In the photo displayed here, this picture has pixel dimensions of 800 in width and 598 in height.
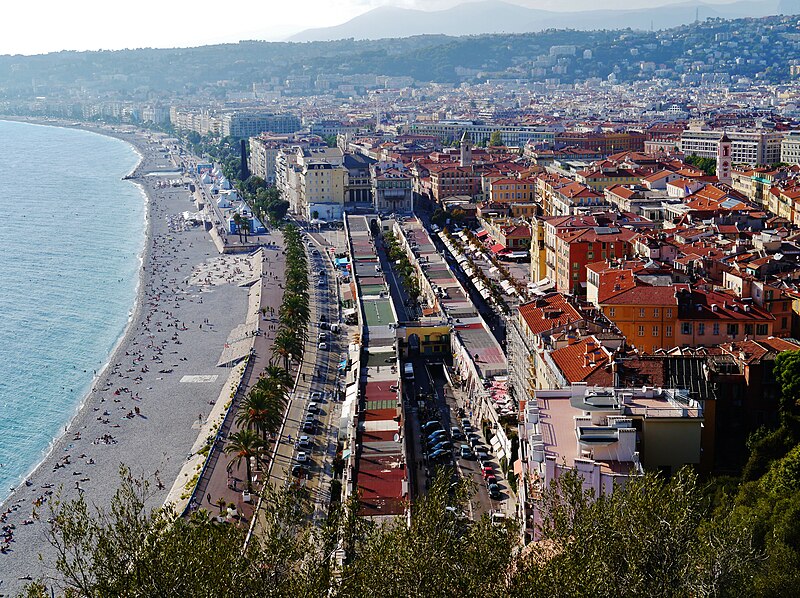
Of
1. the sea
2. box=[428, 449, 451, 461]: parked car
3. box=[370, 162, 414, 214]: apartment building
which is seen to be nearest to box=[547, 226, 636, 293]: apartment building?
box=[428, 449, 451, 461]: parked car

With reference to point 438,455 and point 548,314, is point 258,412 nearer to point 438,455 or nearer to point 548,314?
point 438,455

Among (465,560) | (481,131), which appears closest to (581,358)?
(465,560)

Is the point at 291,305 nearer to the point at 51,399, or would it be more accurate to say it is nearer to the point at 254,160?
the point at 51,399

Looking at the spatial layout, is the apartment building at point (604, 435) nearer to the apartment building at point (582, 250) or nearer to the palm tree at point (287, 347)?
the palm tree at point (287, 347)

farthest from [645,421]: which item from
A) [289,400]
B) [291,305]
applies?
[291,305]

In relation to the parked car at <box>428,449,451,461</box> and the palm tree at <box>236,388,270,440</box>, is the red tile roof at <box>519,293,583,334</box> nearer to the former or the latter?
the parked car at <box>428,449,451,461</box>

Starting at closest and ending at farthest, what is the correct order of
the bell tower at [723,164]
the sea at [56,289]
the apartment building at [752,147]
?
1. the sea at [56,289]
2. the bell tower at [723,164]
3. the apartment building at [752,147]

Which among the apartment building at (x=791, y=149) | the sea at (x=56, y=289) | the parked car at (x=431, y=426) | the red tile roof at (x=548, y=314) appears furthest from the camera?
the apartment building at (x=791, y=149)

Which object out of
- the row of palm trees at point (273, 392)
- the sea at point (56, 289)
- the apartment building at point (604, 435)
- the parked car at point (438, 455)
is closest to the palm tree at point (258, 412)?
the row of palm trees at point (273, 392)
